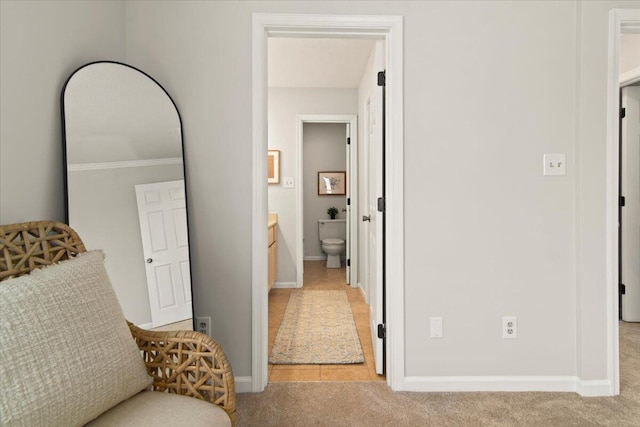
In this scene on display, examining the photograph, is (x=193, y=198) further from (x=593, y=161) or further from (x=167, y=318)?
(x=593, y=161)

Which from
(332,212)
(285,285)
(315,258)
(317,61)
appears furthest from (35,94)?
(315,258)

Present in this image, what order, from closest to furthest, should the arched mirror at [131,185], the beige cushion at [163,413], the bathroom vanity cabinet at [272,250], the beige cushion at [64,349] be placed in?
the beige cushion at [64,349]
the beige cushion at [163,413]
the arched mirror at [131,185]
the bathroom vanity cabinet at [272,250]

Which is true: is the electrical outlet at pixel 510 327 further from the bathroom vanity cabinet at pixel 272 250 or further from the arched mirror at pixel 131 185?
the bathroom vanity cabinet at pixel 272 250

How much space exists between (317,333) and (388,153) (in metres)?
1.61

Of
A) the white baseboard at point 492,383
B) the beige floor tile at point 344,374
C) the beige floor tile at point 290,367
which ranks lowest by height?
the beige floor tile at point 344,374

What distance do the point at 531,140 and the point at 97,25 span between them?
2.35 metres

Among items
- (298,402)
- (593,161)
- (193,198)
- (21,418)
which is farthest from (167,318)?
(593,161)

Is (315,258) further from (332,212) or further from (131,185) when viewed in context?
(131,185)

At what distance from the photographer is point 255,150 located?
1.96m

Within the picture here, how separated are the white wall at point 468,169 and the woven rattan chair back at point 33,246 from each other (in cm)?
70

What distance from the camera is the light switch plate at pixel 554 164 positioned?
6.49 ft

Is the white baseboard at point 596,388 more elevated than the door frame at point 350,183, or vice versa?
the door frame at point 350,183

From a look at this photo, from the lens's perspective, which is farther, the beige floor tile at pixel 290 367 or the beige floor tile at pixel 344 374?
the beige floor tile at pixel 290 367

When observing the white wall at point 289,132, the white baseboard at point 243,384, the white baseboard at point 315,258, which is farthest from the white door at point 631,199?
the white baseboard at point 315,258
